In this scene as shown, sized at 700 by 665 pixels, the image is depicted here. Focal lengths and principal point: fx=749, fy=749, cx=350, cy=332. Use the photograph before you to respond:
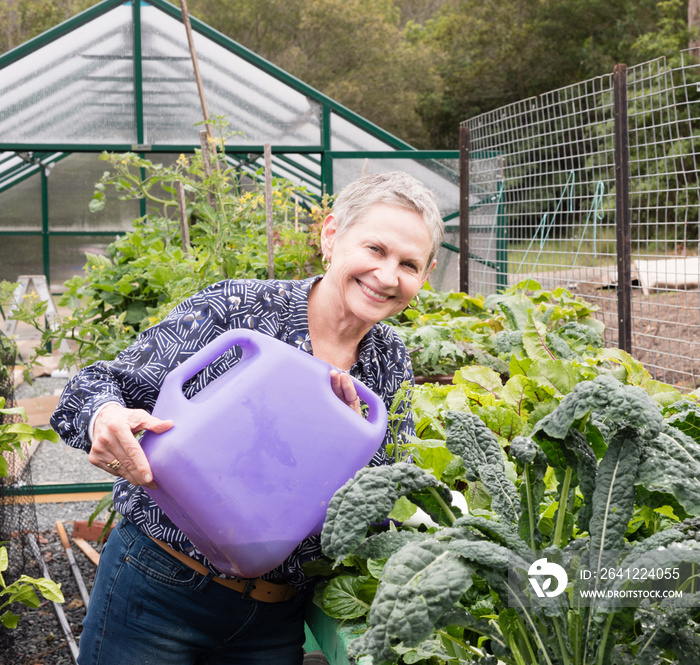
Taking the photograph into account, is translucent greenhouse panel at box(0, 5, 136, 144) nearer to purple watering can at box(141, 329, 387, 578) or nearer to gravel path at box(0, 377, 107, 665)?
gravel path at box(0, 377, 107, 665)

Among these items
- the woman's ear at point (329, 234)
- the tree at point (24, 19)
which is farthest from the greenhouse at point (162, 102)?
the tree at point (24, 19)

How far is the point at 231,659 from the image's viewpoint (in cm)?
142

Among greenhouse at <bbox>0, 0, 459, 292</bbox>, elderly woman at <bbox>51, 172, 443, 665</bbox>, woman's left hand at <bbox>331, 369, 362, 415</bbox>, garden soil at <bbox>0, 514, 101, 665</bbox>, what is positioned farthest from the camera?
greenhouse at <bbox>0, 0, 459, 292</bbox>

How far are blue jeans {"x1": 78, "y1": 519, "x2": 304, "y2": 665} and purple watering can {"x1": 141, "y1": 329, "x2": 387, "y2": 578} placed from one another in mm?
288

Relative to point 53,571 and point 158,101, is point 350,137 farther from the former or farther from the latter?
point 53,571

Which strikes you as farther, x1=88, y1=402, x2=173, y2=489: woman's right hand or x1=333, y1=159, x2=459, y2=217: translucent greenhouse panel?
x1=333, y1=159, x2=459, y2=217: translucent greenhouse panel

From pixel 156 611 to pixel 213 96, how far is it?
5436 mm

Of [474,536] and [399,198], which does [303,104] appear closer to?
[399,198]

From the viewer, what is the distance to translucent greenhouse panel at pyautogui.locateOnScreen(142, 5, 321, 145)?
19.9ft

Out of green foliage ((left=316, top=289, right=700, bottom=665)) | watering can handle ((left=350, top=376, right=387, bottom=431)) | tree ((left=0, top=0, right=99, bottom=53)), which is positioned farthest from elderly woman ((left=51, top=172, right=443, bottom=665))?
tree ((left=0, top=0, right=99, bottom=53))

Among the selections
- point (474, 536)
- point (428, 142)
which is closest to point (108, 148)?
point (474, 536)

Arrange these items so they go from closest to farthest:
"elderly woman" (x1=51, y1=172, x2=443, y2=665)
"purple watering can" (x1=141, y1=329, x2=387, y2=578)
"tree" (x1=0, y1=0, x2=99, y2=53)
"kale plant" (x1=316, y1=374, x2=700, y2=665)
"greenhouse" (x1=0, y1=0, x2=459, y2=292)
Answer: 1. "kale plant" (x1=316, y1=374, x2=700, y2=665)
2. "purple watering can" (x1=141, y1=329, x2=387, y2=578)
3. "elderly woman" (x1=51, y1=172, x2=443, y2=665)
4. "greenhouse" (x1=0, y1=0, x2=459, y2=292)
5. "tree" (x1=0, y1=0, x2=99, y2=53)

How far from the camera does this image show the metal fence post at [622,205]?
295 cm

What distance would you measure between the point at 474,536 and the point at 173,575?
0.67 meters
